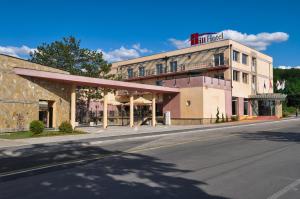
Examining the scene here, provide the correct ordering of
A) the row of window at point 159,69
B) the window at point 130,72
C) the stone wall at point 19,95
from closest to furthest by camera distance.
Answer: the stone wall at point 19,95, the row of window at point 159,69, the window at point 130,72

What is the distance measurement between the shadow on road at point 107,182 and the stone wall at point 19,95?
46.8 feet

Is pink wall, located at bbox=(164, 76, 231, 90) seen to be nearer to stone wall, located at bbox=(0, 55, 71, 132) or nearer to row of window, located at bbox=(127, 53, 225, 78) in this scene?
row of window, located at bbox=(127, 53, 225, 78)

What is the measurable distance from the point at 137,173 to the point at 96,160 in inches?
115

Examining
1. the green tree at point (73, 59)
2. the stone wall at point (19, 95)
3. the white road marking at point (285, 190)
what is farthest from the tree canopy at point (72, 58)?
the white road marking at point (285, 190)

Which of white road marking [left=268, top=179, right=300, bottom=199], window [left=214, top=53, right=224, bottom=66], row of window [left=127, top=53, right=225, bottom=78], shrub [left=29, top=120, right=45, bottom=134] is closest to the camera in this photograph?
white road marking [left=268, top=179, right=300, bottom=199]

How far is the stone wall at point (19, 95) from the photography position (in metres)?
23.5

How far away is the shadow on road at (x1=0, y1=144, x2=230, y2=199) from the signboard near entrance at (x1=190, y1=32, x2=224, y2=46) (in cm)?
4316

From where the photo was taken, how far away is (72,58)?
148ft

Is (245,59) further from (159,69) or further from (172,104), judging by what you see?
(172,104)

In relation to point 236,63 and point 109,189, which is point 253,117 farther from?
point 109,189

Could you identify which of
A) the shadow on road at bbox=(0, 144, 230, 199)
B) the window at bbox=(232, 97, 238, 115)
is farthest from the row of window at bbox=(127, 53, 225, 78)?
the shadow on road at bbox=(0, 144, 230, 199)

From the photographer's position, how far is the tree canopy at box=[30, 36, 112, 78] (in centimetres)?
4481

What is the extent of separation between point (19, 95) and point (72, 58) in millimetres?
21305

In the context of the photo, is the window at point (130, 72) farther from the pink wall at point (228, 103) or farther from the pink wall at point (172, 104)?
the pink wall at point (228, 103)
